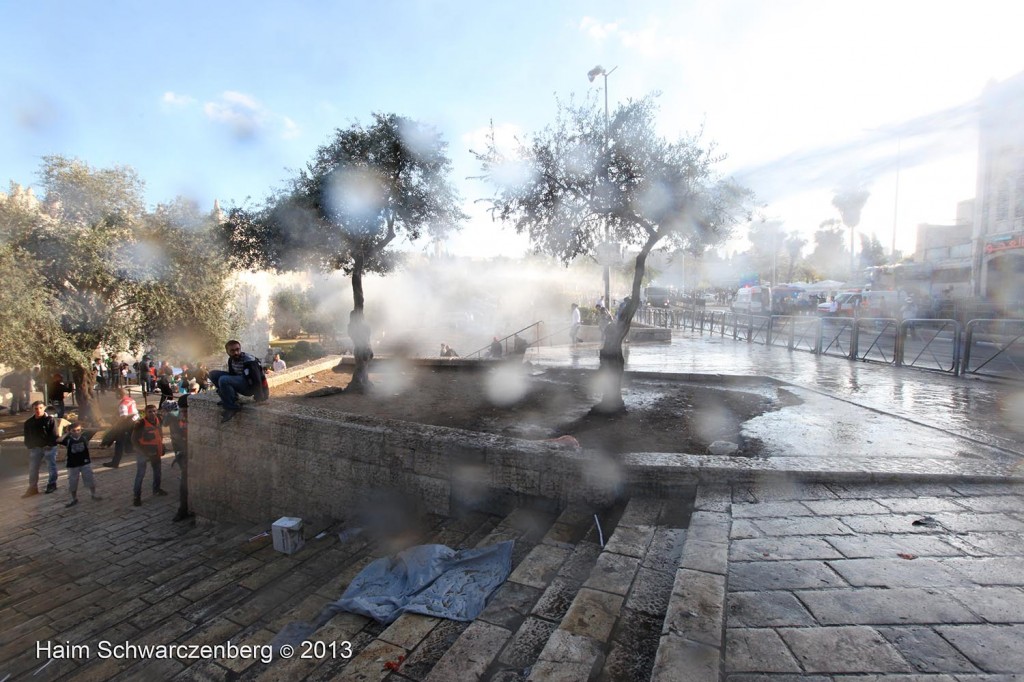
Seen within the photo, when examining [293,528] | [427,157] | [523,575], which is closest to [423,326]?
[427,157]

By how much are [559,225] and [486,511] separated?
325 centimetres

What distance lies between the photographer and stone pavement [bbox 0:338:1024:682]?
1845 millimetres

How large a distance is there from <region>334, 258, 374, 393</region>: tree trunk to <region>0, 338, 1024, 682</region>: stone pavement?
269cm

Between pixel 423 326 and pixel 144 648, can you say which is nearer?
pixel 144 648

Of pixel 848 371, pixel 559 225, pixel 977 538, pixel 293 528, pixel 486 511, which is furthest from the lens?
pixel 848 371

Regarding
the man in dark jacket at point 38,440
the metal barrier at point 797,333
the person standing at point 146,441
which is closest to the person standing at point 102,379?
the man in dark jacket at point 38,440

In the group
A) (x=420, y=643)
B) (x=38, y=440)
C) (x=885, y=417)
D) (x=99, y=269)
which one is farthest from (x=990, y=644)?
(x=99, y=269)

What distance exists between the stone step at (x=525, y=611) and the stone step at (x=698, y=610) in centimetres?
60

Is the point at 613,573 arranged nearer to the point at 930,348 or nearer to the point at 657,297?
the point at 930,348

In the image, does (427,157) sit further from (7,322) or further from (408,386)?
(7,322)

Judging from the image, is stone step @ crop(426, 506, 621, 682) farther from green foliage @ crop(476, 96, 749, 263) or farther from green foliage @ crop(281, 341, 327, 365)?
green foliage @ crop(281, 341, 327, 365)

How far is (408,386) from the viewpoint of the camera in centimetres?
793

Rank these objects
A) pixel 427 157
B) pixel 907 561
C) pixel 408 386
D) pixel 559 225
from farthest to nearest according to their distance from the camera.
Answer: pixel 408 386, pixel 427 157, pixel 559 225, pixel 907 561

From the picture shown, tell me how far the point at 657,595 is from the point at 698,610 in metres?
0.35
